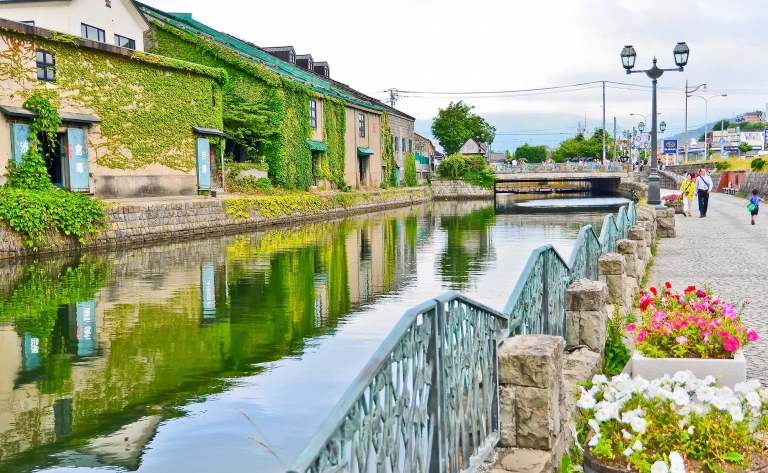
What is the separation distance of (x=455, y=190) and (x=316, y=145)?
89.3 ft

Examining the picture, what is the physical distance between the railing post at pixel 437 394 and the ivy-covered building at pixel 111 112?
22.2m

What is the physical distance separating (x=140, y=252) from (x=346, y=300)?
10.4 m

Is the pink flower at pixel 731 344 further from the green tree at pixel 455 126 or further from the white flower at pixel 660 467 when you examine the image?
the green tree at pixel 455 126

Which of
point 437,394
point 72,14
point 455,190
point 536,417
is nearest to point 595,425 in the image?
point 536,417

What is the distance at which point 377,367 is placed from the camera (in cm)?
293

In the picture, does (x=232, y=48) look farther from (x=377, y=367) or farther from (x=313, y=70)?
(x=377, y=367)

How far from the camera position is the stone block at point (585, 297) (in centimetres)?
678

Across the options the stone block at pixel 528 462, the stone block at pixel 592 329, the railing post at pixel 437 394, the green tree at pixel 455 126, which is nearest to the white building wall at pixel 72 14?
the stone block at pixel 592 329

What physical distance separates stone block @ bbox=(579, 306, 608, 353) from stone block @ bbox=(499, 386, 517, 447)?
8.18 ft

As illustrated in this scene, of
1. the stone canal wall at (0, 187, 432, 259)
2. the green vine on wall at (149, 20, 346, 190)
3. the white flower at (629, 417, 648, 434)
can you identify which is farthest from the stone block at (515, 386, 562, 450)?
the green vine on wall at (149, 20, 346, 190)

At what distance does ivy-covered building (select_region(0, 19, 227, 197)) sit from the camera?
2339cm

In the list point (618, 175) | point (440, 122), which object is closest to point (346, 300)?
point (618, 175)

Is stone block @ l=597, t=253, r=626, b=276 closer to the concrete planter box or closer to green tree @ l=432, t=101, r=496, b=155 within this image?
the concrete planter box

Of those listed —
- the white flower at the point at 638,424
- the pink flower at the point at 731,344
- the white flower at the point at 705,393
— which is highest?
the white flower at the point at 705,393
